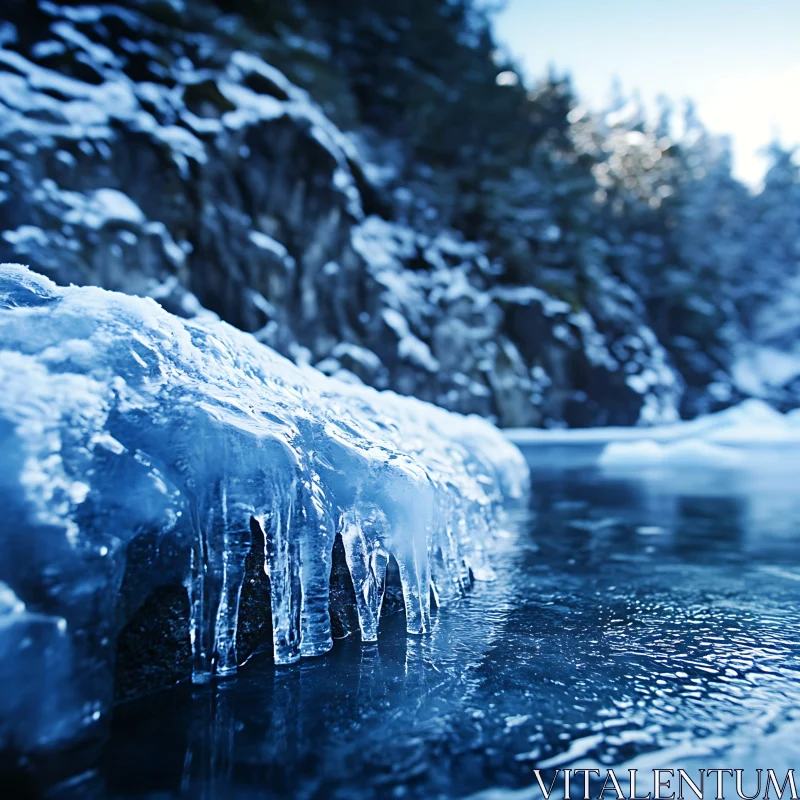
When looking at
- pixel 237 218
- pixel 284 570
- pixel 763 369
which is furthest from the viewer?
pixel 763 369

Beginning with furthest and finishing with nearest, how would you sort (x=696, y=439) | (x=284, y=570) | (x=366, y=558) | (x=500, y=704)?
1. (x=696, y=439)
2. (x=366, y=558)
3. (x=284, y=570)
4. (x=500, y=704)

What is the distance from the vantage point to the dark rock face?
1227 cm

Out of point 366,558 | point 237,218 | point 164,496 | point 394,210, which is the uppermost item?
point 394,210

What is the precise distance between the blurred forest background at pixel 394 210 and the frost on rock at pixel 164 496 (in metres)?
11.4

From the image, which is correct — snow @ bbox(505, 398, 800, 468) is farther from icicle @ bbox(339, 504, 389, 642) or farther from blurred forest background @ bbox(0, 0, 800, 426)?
icicle @ bbox(339, 504, 389, 642)

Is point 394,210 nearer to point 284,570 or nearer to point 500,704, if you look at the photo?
point 284,570

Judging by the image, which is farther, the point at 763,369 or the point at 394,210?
the point at 763,369

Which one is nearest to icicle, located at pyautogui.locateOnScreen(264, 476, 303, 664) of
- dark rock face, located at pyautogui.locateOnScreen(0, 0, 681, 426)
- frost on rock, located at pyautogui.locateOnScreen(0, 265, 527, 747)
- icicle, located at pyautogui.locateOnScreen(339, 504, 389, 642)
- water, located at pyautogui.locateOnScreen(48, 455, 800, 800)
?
A: frost on rock, located at pyautogui.locateOnScreen(0, 265, 527, 747)

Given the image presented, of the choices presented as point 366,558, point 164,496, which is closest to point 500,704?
point 366,558

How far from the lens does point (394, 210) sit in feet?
69.9

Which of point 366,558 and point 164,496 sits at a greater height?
point 164,496

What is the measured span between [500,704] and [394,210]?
2119cm

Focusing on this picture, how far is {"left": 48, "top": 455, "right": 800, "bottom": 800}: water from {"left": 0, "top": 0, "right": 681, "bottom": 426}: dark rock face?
12.1 m

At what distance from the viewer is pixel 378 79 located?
2364 cm
